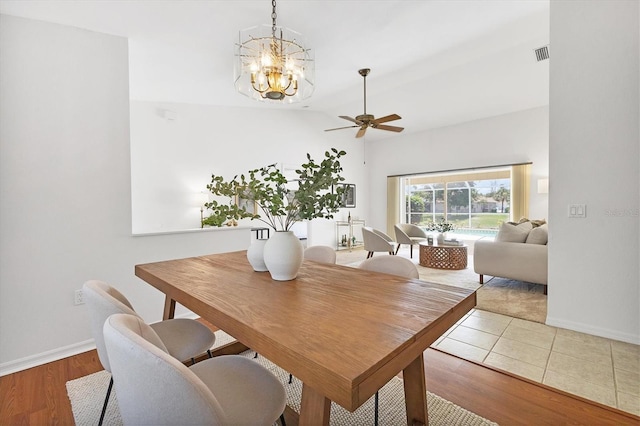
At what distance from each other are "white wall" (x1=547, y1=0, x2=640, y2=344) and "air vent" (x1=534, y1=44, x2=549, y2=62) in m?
1.16

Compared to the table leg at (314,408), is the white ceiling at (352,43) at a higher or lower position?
higher

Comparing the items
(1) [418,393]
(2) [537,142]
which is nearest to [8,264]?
(1) [418,393]

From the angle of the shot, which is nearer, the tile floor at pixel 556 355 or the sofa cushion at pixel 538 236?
the tile floor at pixel 556 355

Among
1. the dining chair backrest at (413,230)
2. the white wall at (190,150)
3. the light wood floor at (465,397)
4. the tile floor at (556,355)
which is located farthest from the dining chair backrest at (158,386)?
the dining chair backrest at (413,230)

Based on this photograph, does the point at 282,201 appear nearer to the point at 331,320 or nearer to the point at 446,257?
the point at 331,320

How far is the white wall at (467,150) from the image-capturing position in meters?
5.62

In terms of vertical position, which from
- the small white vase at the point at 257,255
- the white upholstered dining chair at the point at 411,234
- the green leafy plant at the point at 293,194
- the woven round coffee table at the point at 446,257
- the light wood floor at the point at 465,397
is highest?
the green leafy plant at the point at 293,194

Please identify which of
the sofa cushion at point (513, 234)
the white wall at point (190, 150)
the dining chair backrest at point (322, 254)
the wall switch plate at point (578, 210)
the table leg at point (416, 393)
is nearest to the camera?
the table leg at point (416, 393)

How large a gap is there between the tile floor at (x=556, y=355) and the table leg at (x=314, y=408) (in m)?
1.77

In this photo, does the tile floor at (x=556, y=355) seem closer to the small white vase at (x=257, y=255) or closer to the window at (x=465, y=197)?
the small white vase at (x=257, y=255)

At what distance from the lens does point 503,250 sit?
3.68 metres

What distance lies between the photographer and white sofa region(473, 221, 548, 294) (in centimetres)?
342

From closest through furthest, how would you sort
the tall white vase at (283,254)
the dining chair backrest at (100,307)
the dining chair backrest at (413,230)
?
1. the dining chair backrest at (100,307)
2. the tall white vase at (283,254)
3. the dining chair backrest at (413,230)

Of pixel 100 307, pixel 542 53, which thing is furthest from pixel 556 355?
pixel 542 53
